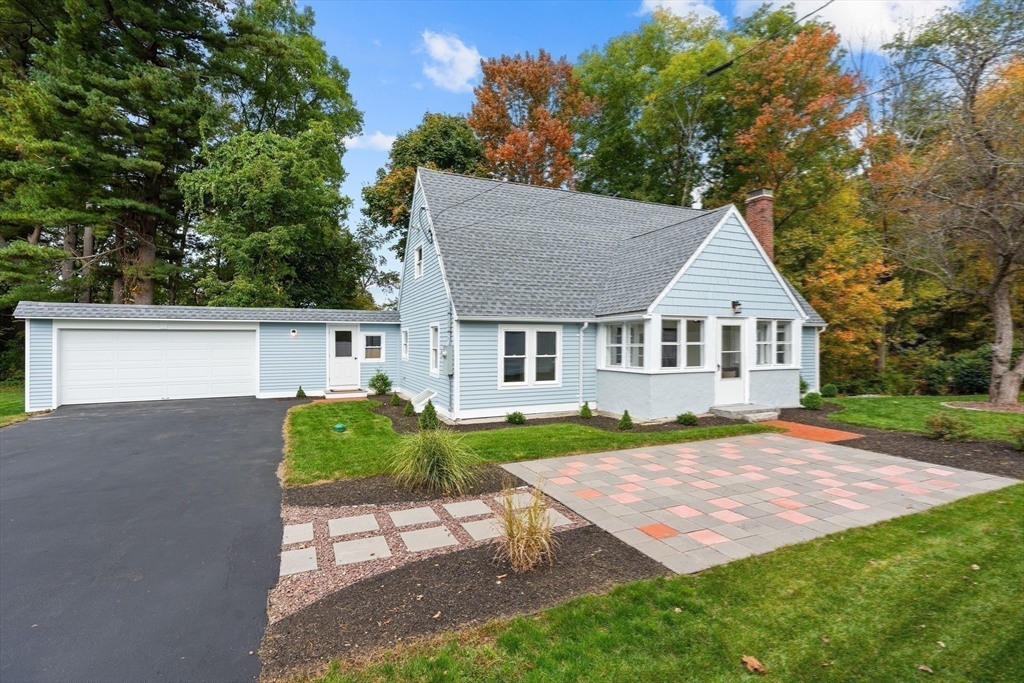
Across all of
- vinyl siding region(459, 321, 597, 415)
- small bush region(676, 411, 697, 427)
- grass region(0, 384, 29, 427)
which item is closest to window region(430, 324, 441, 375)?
vinyl siding region(459, 321, 597, 415)

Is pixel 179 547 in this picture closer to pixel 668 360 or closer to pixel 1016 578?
Answer: pixel 1016 578

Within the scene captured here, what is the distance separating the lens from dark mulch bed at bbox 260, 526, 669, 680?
300cm

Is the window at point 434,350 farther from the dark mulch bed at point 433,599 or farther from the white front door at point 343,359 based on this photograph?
the dark mulch bed at point 433,599

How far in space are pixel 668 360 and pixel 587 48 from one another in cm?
2552

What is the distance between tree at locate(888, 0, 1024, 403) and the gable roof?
3.96 meters

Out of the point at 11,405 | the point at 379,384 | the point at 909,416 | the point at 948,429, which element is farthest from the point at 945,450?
the point at 11,405

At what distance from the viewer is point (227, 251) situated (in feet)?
62.6

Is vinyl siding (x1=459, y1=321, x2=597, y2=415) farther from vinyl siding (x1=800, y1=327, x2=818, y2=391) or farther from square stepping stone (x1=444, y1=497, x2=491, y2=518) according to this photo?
vinyl siding (x1=800, y1=327, x2=818, y2=391)

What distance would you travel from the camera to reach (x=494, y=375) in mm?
11227

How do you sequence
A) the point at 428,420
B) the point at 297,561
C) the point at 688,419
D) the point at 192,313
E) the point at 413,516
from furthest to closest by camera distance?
the point at 192,313 < the point at 688,419 < the point at 428,420 < the point at 413,516 < the point at 297,561

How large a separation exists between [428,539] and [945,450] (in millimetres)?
8805

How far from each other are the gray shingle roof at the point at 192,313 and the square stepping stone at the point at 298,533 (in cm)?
1211

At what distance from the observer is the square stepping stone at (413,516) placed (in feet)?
16.6

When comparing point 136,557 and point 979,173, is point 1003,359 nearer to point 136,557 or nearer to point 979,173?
point 979,173
